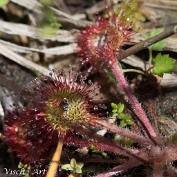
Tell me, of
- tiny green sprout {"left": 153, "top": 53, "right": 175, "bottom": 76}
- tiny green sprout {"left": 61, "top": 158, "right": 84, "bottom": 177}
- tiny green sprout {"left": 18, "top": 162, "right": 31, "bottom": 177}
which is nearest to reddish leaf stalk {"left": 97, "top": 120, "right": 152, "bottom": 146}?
Answer: tiny green sprout {"left": 61, "top": 158, "right": 84, "bottom": 177}

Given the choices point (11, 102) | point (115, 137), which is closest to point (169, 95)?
point (115, 137)

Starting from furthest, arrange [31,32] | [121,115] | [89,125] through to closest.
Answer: [31,32] < [121,115] < [89,125]

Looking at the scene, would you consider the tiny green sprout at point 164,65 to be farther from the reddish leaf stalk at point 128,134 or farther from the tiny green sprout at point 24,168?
the tiny green sprout at point 24,168

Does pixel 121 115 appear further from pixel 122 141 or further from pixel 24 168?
pixel 24 168

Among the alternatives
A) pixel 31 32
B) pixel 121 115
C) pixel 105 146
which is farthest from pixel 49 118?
pixel 31 32

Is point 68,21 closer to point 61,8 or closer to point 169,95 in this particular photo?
point 61,8

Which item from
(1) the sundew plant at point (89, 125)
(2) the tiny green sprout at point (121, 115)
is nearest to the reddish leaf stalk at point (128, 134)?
(1) the sundew plant at point (89, 125)
